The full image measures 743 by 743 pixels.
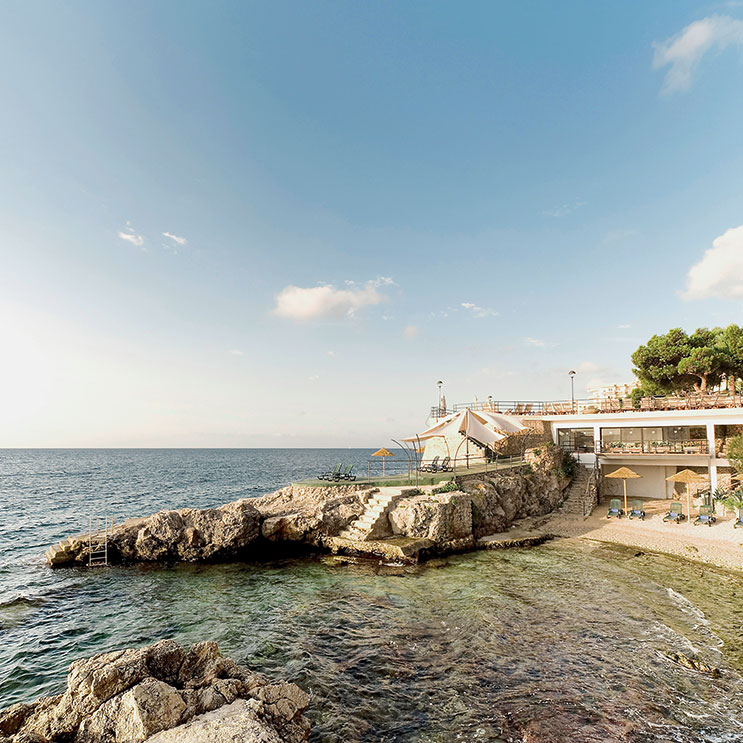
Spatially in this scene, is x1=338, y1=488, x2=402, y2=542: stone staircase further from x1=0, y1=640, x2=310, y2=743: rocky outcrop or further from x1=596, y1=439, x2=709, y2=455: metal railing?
x1=596, y1=439, x2=709, y2=455: metal railing

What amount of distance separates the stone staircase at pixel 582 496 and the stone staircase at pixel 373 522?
12.7m

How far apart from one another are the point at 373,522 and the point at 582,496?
1634 centimetres

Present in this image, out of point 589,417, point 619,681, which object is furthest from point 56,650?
point 589,417

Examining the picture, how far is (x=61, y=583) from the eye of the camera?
16453mm

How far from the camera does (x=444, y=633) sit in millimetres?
A: 11289

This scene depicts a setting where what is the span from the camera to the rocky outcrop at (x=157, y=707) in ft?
18.2

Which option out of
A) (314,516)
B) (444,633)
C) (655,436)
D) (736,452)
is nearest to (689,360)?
(655,436)

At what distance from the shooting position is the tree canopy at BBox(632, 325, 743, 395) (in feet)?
114

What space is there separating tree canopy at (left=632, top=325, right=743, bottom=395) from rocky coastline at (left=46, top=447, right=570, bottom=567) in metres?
26.1

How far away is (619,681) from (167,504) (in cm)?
3936

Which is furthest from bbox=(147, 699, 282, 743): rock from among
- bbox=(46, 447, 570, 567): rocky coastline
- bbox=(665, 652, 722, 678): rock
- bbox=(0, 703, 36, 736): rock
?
bbox=(46, 447, 570, 567): rocky coastline

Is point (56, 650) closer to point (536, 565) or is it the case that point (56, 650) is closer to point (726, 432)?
point (536, 565)

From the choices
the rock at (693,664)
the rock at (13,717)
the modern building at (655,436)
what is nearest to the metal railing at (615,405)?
the modern building at (655,436)

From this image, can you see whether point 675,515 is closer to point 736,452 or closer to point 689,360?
point 736,452
